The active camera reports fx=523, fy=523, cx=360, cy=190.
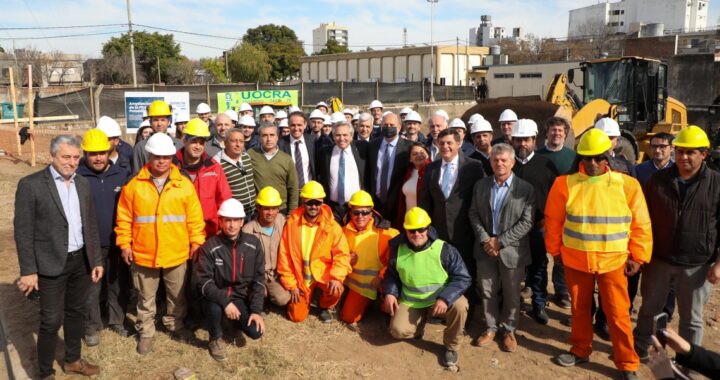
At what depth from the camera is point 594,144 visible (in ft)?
13.4

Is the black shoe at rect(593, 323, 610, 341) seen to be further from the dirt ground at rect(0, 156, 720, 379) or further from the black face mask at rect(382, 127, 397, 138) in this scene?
the black face mask at rect(382, 127, 397, 138)

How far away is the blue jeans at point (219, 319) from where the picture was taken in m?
4.60

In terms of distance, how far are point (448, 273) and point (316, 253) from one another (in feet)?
4.37

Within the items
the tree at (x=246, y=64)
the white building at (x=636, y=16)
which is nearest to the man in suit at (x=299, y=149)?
the tree at (x=246, y=64)

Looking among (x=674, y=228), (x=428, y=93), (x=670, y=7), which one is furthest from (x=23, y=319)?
(x=670, y=7)

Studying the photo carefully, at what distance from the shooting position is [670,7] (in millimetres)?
77750

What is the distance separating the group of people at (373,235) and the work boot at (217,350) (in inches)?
0.7

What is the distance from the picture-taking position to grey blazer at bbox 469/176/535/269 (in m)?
4.63

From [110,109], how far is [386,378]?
16.0 metres

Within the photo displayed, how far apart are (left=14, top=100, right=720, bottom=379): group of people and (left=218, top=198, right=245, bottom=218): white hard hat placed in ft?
0.04

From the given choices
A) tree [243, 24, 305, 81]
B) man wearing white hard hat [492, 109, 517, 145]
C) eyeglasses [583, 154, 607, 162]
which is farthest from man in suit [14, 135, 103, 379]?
tree [243, 24, 305, 81]

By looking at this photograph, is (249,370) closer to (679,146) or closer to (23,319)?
(23,319)

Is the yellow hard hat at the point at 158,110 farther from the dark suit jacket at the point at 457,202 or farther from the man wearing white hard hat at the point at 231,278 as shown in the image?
the dark suit jacket at the point at 457,202

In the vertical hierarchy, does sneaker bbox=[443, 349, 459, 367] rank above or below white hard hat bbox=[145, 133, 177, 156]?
below
